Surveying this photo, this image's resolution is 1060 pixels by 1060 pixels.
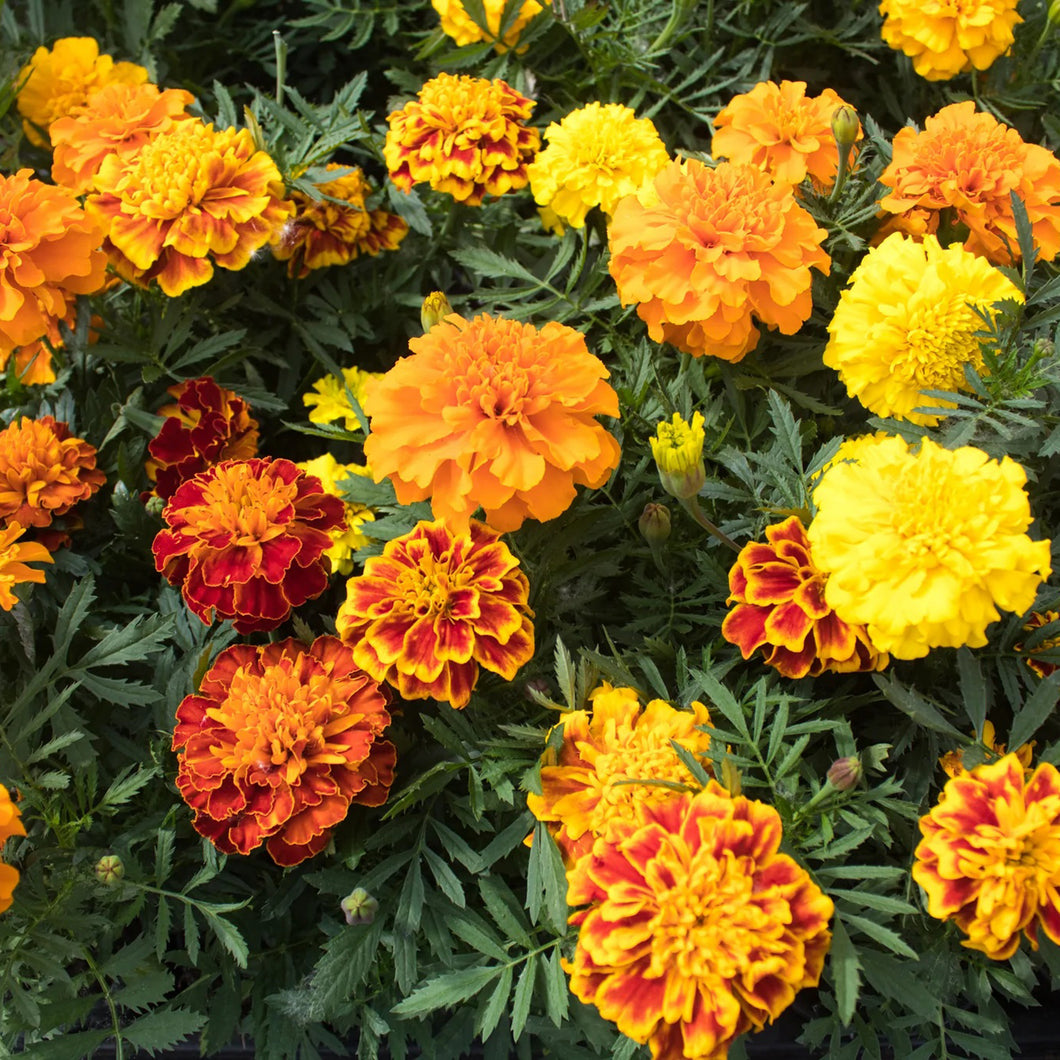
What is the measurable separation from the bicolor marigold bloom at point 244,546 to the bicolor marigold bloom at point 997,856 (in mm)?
571

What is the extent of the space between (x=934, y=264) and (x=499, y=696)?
57cm

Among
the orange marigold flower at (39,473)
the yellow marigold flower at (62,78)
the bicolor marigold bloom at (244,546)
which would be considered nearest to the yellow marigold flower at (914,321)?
the bicolor marigold bloom at (244,546)

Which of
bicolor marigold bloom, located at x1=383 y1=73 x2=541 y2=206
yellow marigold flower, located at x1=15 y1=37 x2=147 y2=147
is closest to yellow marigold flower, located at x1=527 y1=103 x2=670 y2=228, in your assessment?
bicolor marigold bloom, located at x1=383 y1=73 x2=541 y2=206

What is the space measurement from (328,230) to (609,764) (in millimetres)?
808

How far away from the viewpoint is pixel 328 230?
126 centimetres

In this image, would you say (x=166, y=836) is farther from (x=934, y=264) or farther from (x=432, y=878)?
(x=934, y=264)

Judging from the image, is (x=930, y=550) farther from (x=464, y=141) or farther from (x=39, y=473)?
(x=39, y=473)

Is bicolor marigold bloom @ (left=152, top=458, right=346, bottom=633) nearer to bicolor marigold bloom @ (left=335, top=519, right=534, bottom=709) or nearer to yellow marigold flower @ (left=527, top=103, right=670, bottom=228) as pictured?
bicolor marigold bloom @ (left=335, top=519, right=534, bottom=709)

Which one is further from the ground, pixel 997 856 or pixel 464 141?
pixel 464 141

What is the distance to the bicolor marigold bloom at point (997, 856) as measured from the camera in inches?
25.7

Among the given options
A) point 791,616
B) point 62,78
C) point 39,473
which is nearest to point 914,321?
point 791,616

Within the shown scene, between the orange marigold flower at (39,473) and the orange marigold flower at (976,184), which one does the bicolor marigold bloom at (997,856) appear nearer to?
the orange marigold flower at (976,184)

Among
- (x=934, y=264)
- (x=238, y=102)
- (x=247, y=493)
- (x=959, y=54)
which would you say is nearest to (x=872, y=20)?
(x=959, y=54)

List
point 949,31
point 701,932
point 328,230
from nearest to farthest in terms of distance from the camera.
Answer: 1. point 701,932
2. point 949,31
3. point 328,230
